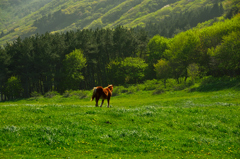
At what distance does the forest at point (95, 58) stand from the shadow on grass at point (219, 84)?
17.9 feet

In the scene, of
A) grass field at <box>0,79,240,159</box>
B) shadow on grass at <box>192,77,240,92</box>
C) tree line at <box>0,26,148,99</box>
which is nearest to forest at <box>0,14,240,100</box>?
tree line at <box>0,26,148,99</box>

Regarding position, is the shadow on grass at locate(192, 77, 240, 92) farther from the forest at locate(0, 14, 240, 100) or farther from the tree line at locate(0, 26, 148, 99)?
the tree line at locate(0, 26, 148, 99)

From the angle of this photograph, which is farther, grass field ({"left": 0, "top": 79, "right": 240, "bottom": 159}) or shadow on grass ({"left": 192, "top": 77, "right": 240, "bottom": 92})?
shadow on grass ({"left": 192, "top": 77, "right": 240, "bottom": 92})

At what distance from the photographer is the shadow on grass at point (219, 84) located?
55800 mm

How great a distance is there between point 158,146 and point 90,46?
3072 inches

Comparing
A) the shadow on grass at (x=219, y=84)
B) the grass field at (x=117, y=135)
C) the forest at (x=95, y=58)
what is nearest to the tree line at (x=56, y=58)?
the forest at (x=95, y=58)

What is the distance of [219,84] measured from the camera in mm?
59250

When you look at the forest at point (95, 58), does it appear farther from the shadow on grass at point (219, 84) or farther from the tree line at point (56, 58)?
the shadow on grass at point (219, 84)

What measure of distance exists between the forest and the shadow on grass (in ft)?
17.9

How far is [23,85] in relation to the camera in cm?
8706

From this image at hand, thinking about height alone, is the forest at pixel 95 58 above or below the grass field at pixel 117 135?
above

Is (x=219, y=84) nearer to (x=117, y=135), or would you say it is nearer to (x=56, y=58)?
(x=117, y=135)

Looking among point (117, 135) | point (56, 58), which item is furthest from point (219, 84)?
point (56, 58)

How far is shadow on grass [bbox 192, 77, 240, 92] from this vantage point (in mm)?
55800
